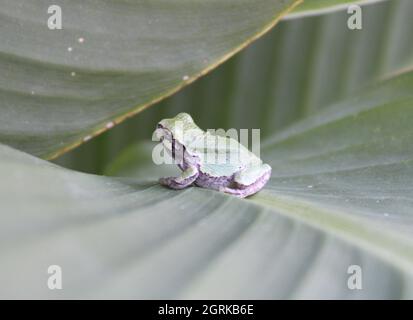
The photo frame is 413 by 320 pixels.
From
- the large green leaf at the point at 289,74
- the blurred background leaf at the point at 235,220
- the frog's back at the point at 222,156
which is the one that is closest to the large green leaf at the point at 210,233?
the blurred background leaf at the point at 235,220

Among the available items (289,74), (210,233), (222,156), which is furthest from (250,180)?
(289,74)

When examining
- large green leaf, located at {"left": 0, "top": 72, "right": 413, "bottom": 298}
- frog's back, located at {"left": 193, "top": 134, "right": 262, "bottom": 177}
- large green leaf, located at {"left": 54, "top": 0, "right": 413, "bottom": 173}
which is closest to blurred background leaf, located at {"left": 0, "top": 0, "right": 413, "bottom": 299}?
large green leaf, located at {"left": 0, "top": 72, "right": 413, "bottom": 298}

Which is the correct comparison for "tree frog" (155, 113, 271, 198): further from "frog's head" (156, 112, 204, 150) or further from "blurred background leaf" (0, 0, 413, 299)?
"blurred background leaf" (0, 0, 413, 299)

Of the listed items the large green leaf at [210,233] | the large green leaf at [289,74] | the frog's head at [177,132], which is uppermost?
the large green leaf at [289,74]

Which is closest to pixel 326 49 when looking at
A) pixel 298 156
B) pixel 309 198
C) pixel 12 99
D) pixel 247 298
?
pixel 298 156

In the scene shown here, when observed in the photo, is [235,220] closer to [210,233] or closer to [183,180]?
[210,233]

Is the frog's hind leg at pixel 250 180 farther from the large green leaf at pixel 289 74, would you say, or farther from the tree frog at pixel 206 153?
the large green leaf at pixel 289 74
